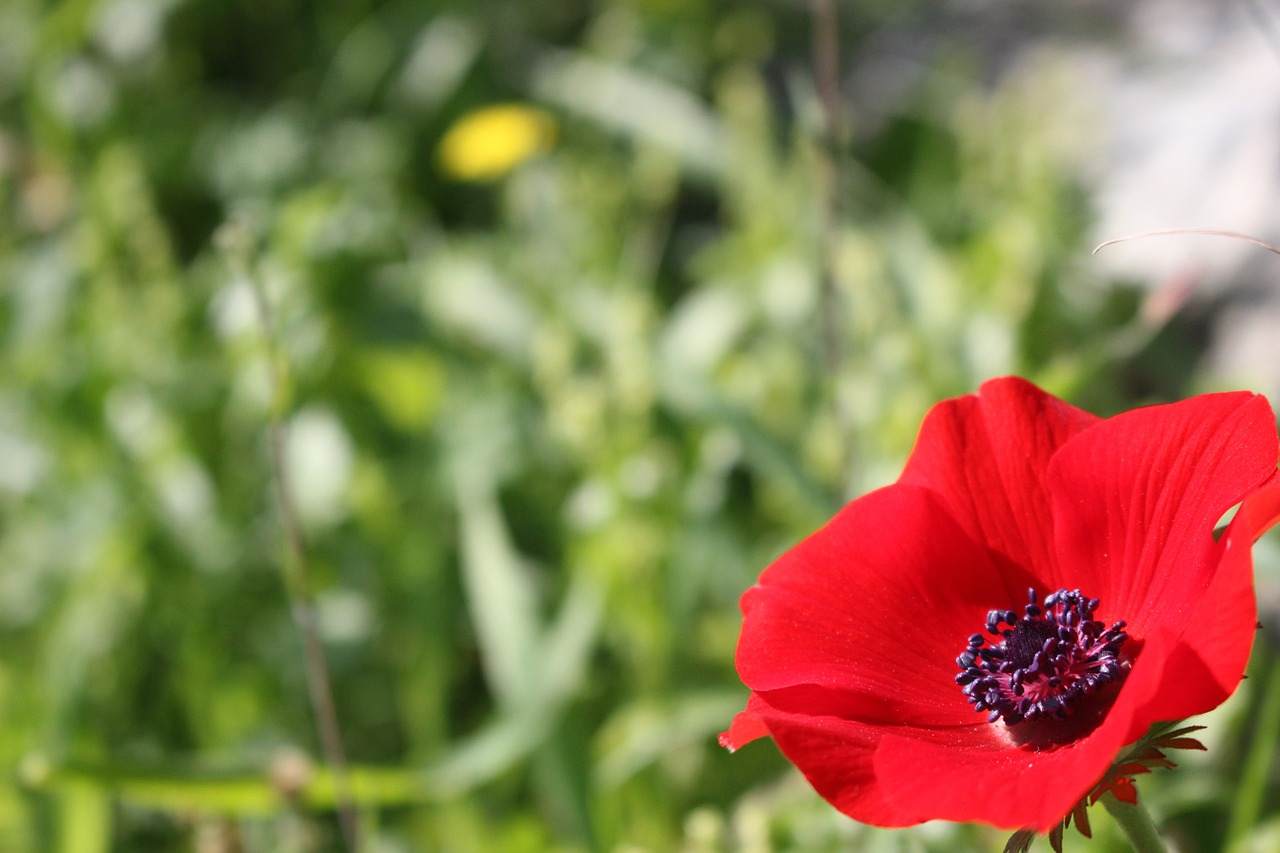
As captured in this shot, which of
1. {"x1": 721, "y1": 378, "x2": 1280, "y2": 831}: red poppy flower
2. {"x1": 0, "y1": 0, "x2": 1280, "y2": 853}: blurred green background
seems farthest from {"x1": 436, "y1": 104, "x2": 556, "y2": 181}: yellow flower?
{"x1": 721, "y1": 378, "x2": 1280, "y2": 831}: red poppy flower

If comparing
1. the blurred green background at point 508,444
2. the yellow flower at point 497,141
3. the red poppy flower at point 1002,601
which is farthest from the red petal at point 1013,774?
the yellow flower at point 497,141

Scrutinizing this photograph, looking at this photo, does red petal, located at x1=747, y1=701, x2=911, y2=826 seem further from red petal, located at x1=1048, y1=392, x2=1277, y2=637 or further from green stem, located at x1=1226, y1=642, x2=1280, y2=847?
green stem, located at x1=1226, y1=642, x2=1280, y2=847

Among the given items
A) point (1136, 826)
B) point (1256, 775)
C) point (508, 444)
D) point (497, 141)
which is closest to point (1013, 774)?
point (1136, 826)

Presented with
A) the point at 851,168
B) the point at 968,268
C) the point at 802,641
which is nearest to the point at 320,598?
the point at 968,268

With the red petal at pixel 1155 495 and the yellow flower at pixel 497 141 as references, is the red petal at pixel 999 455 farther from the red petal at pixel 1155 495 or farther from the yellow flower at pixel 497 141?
the yellow flower at pixel 497 141

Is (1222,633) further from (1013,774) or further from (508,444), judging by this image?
(508,444)

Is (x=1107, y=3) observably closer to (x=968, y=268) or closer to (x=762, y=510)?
(x=968, y=268)

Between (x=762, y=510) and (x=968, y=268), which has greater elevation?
(x=968, y=268)

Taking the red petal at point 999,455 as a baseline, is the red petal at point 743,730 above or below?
below
